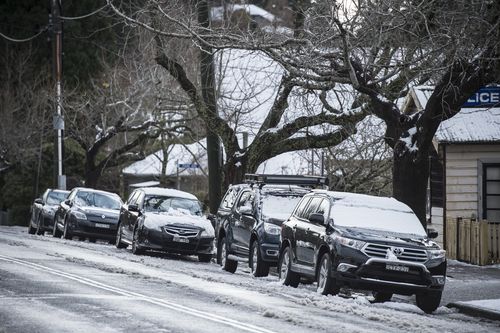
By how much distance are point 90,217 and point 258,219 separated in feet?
40.3

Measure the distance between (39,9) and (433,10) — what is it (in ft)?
141

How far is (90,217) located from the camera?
35.0 metres

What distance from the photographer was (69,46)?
193ft

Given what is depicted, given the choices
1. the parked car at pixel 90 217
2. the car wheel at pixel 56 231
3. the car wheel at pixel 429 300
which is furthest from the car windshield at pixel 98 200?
the car wheel at pixel 429 300

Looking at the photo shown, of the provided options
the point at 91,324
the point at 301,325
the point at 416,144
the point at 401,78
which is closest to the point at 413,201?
the point at 416,144

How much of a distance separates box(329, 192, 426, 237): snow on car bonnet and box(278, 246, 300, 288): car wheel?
1.58m

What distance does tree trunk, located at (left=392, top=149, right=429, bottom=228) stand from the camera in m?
22.8

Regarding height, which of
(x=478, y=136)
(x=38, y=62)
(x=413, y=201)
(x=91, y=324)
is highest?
(x=38, y=62)

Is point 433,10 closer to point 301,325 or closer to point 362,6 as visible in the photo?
point 362,6

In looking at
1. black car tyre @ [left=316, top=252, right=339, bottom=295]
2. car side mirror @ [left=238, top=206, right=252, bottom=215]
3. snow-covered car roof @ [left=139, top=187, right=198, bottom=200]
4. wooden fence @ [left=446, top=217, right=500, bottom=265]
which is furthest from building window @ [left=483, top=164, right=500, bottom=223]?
black car tyre @ [left=316, top=252, right=339, bottom=295]

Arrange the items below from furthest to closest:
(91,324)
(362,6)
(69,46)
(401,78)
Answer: (69,46) < (401,78) < (362,6) < (91,324)

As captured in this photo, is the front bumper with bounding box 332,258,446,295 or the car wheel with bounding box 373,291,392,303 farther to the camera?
the car wheel with bounding box 373,291,392,303

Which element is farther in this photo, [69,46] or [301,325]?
[69,46]

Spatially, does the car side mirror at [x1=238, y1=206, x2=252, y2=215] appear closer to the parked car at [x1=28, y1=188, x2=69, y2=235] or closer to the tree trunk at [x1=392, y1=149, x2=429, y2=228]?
the tree trunk at [x1=392, y1=149, x2=429, y2=228]
